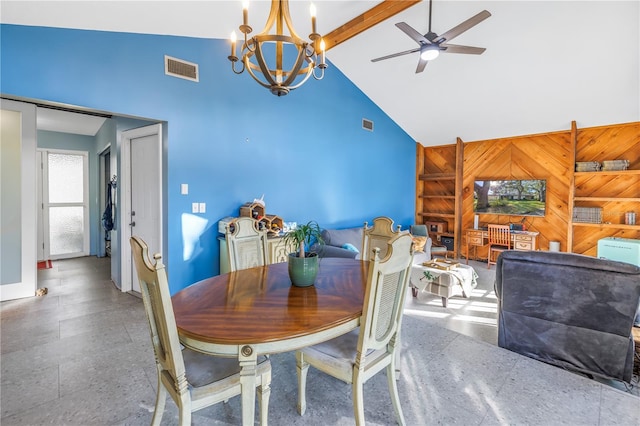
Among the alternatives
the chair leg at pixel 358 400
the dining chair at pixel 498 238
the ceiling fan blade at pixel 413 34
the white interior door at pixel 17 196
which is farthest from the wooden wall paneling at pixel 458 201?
the white interior door at pixel 17 196

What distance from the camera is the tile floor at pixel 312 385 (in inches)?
70.5

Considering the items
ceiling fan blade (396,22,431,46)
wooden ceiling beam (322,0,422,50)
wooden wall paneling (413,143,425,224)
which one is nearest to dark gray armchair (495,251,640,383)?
ceiling fan blade (396,22,431,46)

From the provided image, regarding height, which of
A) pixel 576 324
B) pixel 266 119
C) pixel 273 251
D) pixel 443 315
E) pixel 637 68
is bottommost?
pixel 443 315

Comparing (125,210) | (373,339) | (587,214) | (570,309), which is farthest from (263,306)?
(587,214)

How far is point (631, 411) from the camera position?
1.84 m

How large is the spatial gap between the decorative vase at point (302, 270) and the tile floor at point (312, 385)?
2.53 ft

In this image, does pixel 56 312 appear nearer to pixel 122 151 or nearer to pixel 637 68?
pixel 122 151

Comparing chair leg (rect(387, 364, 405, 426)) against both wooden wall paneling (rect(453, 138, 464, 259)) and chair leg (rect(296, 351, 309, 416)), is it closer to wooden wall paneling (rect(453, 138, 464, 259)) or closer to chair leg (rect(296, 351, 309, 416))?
chair leg (rect(296, 351, 309, 416))

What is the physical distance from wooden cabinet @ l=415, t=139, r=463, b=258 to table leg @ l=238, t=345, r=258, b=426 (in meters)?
6.07

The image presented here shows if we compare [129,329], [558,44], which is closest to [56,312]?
[129,329]

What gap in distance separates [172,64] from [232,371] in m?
3.19

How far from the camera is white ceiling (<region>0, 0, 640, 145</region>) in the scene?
2773 mm

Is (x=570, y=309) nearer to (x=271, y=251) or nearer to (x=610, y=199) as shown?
(x=271, y=251)

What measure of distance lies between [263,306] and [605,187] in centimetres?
633
